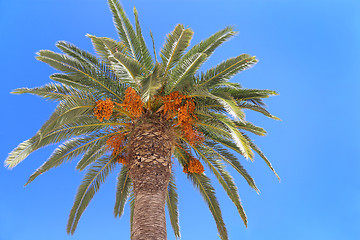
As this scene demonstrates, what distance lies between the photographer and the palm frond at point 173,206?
13.4 m

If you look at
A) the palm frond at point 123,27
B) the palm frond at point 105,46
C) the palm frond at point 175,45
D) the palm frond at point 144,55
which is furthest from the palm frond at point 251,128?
the palm frond at point 105,46

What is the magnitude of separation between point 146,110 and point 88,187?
3.95m

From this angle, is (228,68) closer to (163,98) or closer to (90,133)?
(163,98)

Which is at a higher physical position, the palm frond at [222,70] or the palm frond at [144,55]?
the palm frond at [144,55]

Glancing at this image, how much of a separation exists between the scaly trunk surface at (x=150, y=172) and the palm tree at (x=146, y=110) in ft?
0.09

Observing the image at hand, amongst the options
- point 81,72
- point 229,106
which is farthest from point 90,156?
point 229,106

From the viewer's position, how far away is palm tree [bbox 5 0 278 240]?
9.41 metres

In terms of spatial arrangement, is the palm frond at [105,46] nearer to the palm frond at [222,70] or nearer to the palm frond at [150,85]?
the palm frond at [150,85]

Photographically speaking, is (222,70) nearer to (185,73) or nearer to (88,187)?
(185,73)

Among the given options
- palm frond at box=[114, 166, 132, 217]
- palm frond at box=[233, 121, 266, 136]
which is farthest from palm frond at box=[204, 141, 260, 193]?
palm frond at box=[114, 166, 132, 217]

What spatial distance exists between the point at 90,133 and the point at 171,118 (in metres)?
2.80

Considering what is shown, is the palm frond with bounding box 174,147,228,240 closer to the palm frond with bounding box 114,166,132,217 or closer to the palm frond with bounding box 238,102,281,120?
the palm frond with bounding box 114,166,132,217

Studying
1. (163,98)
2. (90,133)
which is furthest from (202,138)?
(90,133)

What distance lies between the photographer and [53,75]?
415 inches
